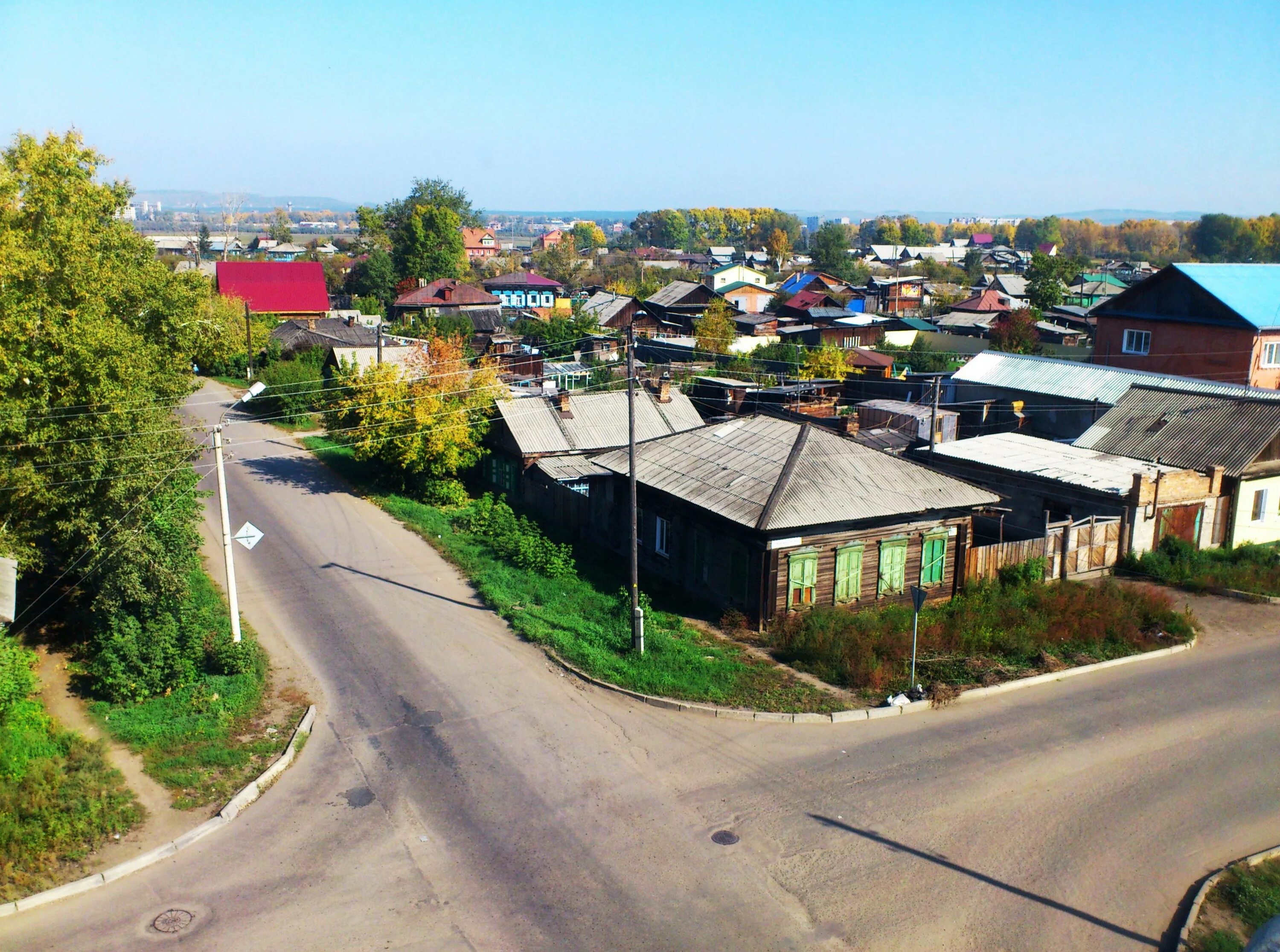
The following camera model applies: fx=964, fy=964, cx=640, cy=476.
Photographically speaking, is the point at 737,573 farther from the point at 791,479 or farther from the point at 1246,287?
the point at 1246,287

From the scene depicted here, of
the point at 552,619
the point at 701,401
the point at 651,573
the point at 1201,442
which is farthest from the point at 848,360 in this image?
the point at 552,619

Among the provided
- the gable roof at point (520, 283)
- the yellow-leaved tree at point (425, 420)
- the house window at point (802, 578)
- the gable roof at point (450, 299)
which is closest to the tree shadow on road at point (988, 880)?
the house window at point (802, 578)

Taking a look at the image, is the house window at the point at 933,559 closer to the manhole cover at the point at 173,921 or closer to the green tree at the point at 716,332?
the manhole cover at the point at 173,921

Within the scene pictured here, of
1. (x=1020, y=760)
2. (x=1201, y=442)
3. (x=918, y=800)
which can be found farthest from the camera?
(x=1201, y=442)

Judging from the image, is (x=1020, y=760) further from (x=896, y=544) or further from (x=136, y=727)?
(x=136, y=727)

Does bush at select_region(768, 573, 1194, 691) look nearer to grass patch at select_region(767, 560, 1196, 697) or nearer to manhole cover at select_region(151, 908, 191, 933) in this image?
grass patch at select_region(767, 560, 1196, 697)

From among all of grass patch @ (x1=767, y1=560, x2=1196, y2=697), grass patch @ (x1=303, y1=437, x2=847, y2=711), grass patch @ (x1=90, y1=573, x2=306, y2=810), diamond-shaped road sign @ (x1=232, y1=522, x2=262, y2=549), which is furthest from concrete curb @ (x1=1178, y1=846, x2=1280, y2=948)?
diamond-shaped road sign @ (x1=232, y1=522, x2=262, y2=549)
